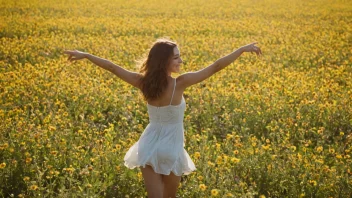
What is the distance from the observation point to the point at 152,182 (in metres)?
3.75

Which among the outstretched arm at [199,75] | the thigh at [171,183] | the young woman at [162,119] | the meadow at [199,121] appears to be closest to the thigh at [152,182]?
the young woman at [162,119]

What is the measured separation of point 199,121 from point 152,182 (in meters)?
3.59

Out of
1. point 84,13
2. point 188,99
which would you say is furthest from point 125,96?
point 84,13

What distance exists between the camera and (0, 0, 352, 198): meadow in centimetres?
488

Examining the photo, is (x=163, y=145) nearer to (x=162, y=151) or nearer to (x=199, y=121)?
(x=162, y=151)

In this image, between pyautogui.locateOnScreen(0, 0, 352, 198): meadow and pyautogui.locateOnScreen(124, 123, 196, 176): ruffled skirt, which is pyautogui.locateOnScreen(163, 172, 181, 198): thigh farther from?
pyautogui.locateOnScreen(0, 0, 352, 198): meadow

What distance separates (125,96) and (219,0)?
26900 millimetres

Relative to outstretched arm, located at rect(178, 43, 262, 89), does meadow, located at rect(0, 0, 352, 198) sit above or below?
below

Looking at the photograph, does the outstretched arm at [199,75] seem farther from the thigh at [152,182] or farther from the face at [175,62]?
the thigh at [152,182]

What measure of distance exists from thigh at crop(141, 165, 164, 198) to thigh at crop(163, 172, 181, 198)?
0.13 meters

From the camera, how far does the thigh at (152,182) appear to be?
146 inches

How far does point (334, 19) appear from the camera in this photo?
2206 centimetres

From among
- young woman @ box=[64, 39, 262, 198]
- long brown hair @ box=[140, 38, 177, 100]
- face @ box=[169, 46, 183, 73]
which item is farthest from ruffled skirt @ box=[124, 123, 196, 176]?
face @ box=[169, 46, 183, 73]

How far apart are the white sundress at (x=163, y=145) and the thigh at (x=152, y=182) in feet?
0.20
